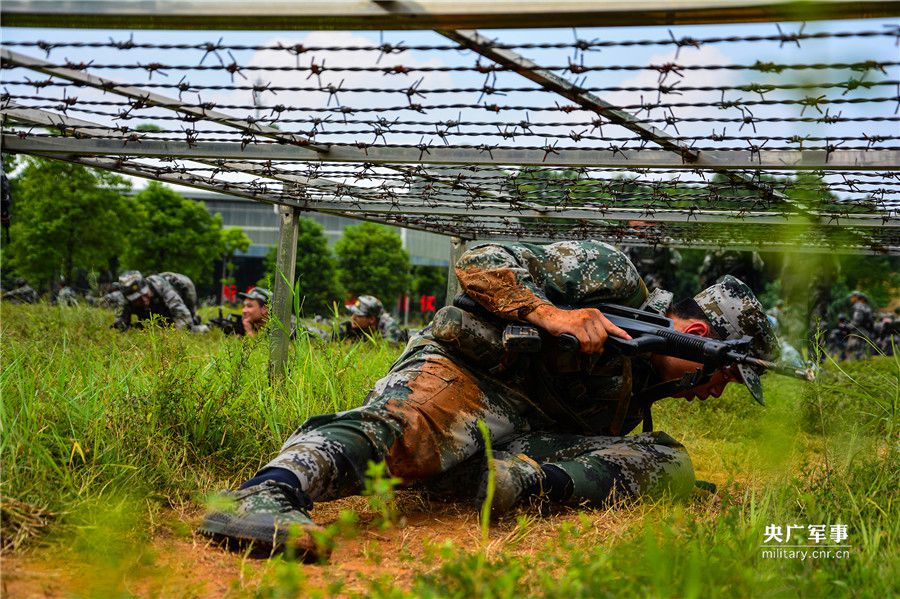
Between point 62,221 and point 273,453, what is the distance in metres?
18.8

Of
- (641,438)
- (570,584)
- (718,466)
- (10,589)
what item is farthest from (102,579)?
(718,466)

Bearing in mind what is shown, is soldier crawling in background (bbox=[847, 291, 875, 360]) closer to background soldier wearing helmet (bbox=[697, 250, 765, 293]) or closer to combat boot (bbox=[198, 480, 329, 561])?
background soldier wearing helmet (bbox=[697, 250, 765, 293])

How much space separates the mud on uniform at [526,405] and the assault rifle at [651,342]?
0.12 metres

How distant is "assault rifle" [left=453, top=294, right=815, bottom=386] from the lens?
10.6 feet

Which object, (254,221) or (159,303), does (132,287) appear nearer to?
(159,303)

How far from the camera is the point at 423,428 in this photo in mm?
3240

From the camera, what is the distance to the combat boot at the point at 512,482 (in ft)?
10.2

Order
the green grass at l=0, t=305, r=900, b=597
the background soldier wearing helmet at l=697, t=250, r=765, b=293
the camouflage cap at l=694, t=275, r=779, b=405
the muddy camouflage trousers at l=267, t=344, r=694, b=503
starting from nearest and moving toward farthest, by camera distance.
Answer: the green grass at l=0, t=305, r=900, b=597 → the muddy camouflage trousers at l=267, t=344, r=694, b=503 → the camouflage cap at l=694, t=275, r=779, b=405 → the background soldier wearing helmet at l=697, t=250, r=765, b=293

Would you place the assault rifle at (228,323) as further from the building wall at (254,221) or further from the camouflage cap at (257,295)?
the building wall at (254,221)

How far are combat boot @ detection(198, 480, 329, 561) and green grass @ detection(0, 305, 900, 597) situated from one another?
0.35 feet

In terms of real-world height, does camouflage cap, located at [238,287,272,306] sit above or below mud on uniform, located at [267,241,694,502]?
below

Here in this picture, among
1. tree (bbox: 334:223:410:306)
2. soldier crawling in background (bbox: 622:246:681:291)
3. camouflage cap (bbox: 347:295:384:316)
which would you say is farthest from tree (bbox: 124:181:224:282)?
soldier crawling in background (bbox: 622:246:681:291)

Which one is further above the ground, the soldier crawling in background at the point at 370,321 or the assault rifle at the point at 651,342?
the assault rifle at the point at 651,342

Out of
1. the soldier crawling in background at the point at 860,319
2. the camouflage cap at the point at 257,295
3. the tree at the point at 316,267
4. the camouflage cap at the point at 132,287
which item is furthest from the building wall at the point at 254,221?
the camouflage cap at the point at 257,295
